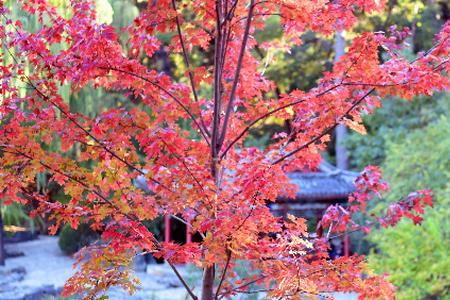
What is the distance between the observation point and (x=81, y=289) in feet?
10.1

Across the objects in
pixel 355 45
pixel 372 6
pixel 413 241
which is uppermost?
pixel 372 6

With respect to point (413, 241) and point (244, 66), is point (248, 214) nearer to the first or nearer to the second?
point (244, 66)

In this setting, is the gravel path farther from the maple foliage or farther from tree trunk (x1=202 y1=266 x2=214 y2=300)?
the maple foliage

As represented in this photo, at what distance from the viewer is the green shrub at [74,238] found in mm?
14273

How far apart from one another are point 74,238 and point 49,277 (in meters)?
2.06

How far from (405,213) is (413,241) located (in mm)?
3651

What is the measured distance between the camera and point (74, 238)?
14727 millimetres

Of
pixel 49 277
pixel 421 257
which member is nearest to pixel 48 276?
pixel 49 277

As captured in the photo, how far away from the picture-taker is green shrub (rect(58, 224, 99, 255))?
14273 millimetres

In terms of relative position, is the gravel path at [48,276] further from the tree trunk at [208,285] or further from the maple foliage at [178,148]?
the maple foliage at [178,148]

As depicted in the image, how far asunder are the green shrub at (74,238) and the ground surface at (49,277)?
25 centimetres

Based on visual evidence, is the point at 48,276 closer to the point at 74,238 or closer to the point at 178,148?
the point at 74,238

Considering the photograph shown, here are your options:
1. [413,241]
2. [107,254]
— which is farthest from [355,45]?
[413,241]

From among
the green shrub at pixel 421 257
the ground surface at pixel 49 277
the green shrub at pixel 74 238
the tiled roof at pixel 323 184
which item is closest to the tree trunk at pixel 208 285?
the green shrub at pixel 421 257
